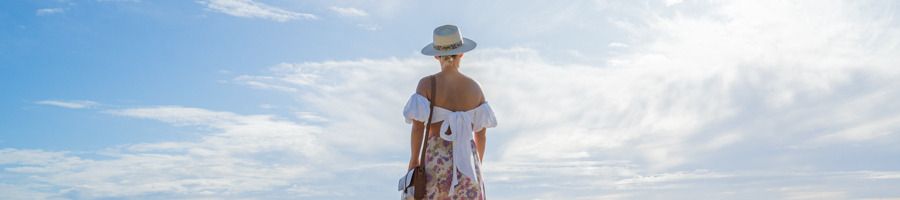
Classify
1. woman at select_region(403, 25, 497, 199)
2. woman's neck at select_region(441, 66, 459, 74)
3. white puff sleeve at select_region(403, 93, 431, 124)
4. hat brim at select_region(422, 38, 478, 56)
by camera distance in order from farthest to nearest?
hat brim at select_region(422, 38, 478, 56) < woman's neck at select_region(441, 66, 459, 74) < woman at select_region(403, 25, 497, 199) < white puff sleeve at select_region(403, 93, 431, 124)

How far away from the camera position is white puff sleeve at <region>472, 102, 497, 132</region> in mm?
9914

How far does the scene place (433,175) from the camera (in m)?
9.62

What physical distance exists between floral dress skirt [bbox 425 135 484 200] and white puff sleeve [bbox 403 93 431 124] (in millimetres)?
311

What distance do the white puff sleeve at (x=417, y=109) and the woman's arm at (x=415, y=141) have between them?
0.10 m

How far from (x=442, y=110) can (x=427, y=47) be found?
0.78m

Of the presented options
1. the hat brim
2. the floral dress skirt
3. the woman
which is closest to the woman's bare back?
the woman

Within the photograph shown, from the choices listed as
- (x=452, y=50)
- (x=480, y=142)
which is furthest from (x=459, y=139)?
(x=452, y=50)

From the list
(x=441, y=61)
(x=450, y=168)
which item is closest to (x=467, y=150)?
(x=450, y=168)

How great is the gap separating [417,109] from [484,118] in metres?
0.78

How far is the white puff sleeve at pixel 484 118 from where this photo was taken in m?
9.91

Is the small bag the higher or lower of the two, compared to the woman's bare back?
lower

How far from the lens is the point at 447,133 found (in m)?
9.70

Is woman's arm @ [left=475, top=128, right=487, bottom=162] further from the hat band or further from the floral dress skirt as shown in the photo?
the hat band

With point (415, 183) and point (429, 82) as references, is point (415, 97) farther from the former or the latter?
point (415, 183)
